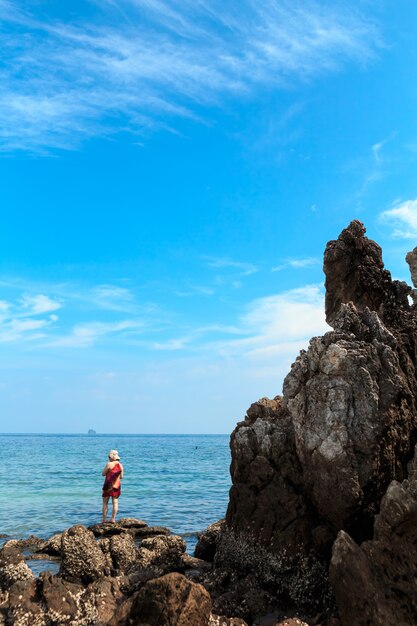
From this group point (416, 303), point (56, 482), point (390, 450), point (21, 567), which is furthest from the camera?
point (56, 482)

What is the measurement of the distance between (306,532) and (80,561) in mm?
5095

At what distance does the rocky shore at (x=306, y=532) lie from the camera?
898 cm

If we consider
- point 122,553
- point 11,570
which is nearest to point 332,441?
point 122,553

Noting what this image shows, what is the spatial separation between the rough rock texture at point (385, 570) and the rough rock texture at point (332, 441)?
1.89 meters

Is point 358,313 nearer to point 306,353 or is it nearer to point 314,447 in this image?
point 306,353

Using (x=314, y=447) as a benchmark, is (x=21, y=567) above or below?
below

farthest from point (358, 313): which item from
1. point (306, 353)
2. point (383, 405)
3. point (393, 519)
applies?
point (393, 519)

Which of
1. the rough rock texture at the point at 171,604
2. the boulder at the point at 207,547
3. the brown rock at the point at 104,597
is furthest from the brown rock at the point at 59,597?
the boulder at the point at 207,547

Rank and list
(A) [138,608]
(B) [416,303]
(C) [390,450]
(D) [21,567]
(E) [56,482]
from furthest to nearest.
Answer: (E) [56,482]
(B) [416,303]
(D) [21,567]
(C) [390,450]
(A) [138,608]

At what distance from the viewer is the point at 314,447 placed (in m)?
11.6

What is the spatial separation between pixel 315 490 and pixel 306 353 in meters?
3.06

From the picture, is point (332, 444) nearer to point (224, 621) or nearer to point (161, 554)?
point (224, 621)

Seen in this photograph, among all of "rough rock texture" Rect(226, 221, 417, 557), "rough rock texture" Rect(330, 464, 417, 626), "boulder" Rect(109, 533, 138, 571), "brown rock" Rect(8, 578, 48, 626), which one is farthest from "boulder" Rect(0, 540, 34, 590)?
"rough rock texture" Rect(330, 464, 417, 626)

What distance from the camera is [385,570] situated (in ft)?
29.7
